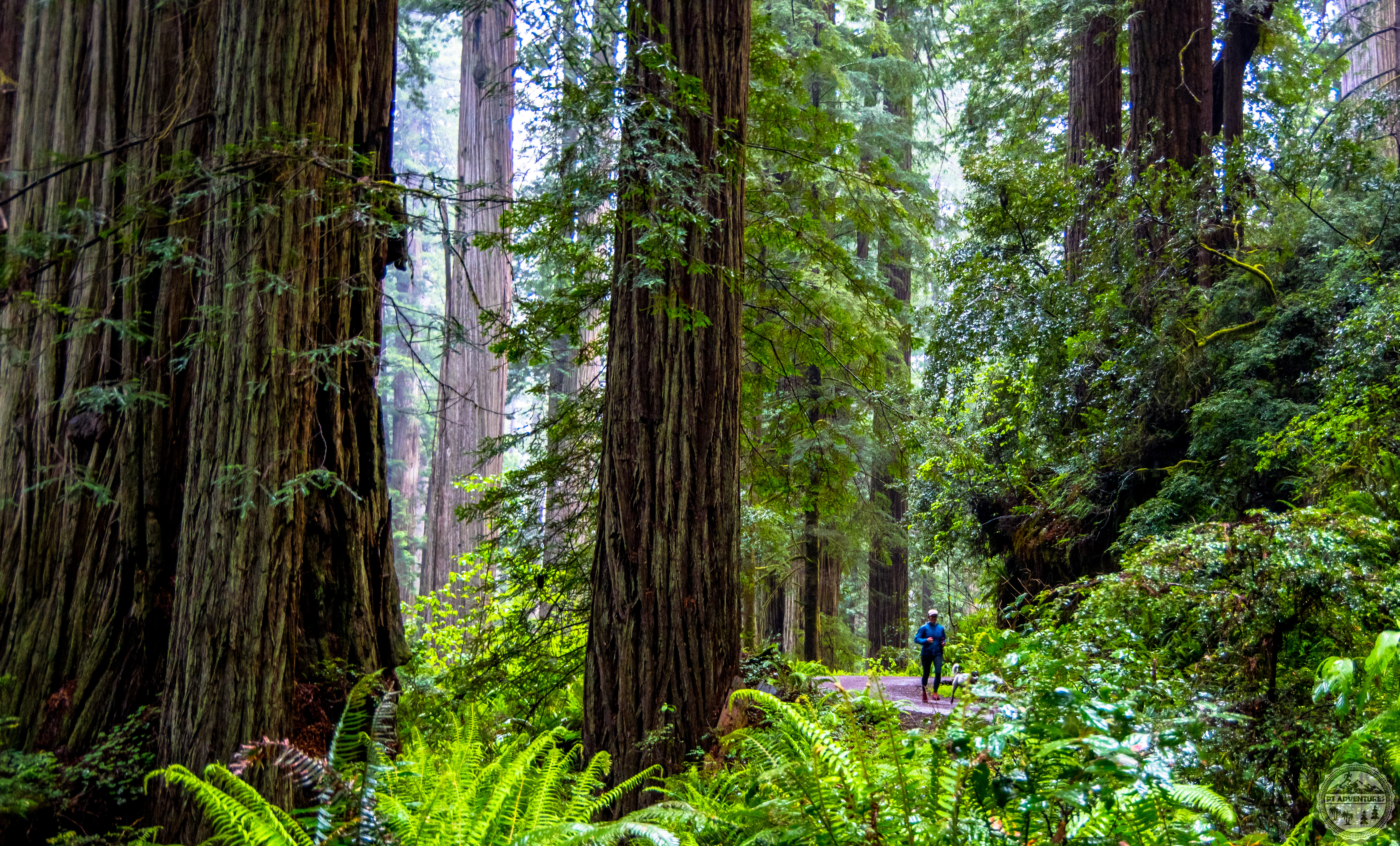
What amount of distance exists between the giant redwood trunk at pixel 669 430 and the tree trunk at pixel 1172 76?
703 cm

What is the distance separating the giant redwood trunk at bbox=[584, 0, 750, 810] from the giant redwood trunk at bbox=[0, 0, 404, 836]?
1344mm

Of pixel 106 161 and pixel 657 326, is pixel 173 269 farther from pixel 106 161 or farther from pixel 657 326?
pixel 657 326

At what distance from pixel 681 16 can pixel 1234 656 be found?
15.5 ft

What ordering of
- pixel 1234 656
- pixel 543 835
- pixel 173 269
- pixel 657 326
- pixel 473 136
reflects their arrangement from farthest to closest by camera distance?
pixel 473 136, pixel 657 326, pixel 173 269, pixel 1234 656, pixel 543 835

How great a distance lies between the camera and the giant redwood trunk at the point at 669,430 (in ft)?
16.6

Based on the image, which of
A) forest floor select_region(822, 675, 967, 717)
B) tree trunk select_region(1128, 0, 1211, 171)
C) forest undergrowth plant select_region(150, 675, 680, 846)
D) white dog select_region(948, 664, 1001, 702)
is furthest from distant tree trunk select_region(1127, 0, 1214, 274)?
forest undergrowth plant select_region(150, 675, 680, 846)

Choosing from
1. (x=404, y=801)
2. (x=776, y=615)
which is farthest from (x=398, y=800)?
(x=776, y=615)

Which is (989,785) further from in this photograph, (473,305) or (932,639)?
(473,305)

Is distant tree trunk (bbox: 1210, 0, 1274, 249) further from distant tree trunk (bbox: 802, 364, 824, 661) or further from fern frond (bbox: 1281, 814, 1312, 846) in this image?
fern frond (bbox: 1281, 814, 1312, 846)

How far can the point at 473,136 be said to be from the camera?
16469mm

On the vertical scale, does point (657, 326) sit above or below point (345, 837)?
above

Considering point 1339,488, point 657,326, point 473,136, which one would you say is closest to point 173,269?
point 657,326

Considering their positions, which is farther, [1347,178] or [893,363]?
A: [893,363]

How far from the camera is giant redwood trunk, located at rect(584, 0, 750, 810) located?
16.6ft
